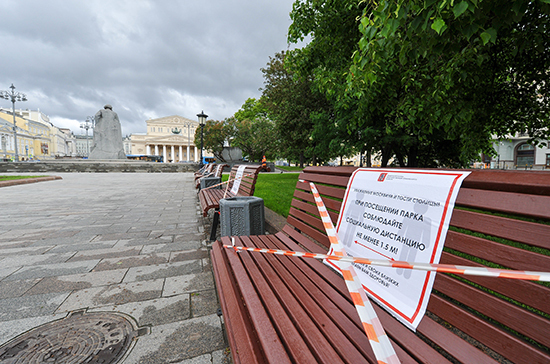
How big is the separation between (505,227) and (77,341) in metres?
2.58

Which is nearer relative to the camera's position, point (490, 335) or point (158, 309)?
point (490, 335)

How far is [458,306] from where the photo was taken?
1.08 metres

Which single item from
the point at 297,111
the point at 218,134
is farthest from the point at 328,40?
the point at 218,134

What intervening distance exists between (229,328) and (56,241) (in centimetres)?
407

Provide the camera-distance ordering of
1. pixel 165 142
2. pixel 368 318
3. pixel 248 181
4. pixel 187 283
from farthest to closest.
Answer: pixel 165 142 → pixel 248 181 → pixel 187 283 → pixel 368 318

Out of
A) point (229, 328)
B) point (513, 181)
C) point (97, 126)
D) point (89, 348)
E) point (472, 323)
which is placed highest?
point (97, 126)

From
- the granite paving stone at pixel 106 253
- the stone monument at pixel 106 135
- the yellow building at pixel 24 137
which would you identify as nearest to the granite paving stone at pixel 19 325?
the granite paving stone at pixel 106 253

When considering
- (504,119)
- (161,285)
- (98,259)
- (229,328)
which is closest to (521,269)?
(229,328)

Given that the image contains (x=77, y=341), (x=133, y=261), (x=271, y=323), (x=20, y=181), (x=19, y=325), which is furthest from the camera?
(x=20, y=181)

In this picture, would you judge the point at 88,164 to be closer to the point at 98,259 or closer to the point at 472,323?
the point at 98,259

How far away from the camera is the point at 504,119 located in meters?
7.93

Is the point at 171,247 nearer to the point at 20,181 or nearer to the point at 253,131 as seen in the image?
the point at 20,181

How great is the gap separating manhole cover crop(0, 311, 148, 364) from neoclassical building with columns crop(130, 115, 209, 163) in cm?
8515

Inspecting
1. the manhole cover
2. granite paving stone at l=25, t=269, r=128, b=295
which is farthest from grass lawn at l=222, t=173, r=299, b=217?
the manhole cover
